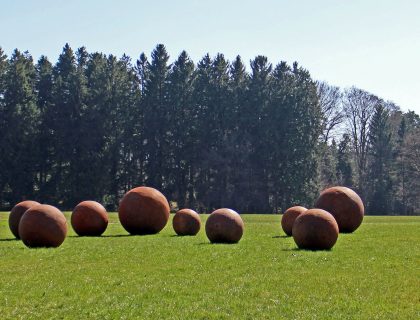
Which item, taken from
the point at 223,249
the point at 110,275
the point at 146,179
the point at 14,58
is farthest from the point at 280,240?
the point at 14,58

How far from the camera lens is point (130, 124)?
68.6m

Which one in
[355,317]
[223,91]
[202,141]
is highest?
[223,91]

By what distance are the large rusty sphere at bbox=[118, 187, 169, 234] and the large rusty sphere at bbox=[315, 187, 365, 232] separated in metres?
6.65

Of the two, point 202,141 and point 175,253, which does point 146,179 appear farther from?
point 175,253

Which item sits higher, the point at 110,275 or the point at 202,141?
the point at 202,141

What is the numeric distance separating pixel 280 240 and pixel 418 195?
56.5 metres

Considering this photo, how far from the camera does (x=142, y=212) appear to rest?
25969 mm

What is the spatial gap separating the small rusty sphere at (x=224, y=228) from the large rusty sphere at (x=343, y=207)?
6.04 m

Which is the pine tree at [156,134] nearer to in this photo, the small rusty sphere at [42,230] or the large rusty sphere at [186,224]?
the large rusty sphere at [186,224]

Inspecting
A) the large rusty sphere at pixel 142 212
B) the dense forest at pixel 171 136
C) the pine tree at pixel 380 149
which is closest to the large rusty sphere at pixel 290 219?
the large rusty sphere at pixel 142 212

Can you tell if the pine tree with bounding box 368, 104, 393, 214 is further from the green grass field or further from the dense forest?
the green grass field

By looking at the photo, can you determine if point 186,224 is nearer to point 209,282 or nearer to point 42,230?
point 42,230

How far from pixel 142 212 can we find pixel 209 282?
13317mm

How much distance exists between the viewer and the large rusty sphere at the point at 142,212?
85.3 feet
